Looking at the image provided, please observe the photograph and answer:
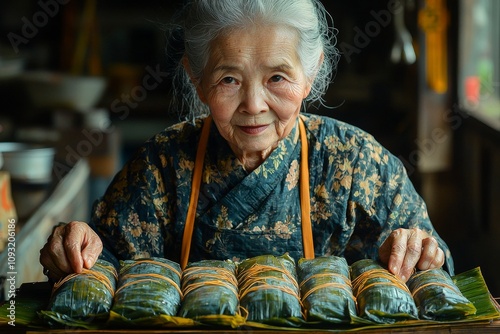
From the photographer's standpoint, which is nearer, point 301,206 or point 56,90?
point 301,206

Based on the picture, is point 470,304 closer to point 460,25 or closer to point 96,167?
point 96,167

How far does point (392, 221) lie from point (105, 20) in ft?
23.3

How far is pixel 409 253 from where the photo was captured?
182cm

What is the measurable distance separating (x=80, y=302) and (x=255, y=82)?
2.24 feet

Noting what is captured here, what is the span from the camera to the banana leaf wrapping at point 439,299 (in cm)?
160

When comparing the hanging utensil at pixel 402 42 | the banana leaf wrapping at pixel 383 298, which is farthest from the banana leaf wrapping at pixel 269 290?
the hanging utensil at pixel 402 42

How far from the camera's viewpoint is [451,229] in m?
5.82

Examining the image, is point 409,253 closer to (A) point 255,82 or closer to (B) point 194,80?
(A) point 255,82

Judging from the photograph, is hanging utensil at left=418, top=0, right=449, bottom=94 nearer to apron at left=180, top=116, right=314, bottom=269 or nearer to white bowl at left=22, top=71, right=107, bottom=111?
white bowl at left=22, top=71, right=107, bottom=111

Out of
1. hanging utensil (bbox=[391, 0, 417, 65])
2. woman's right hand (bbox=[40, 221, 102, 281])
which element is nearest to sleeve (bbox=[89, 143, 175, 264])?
woman's right hand (bbox=[40, 221, 102, 281])

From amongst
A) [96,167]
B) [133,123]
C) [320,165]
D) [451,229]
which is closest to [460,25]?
[451,229]

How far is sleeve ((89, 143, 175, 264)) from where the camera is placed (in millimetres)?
2154
